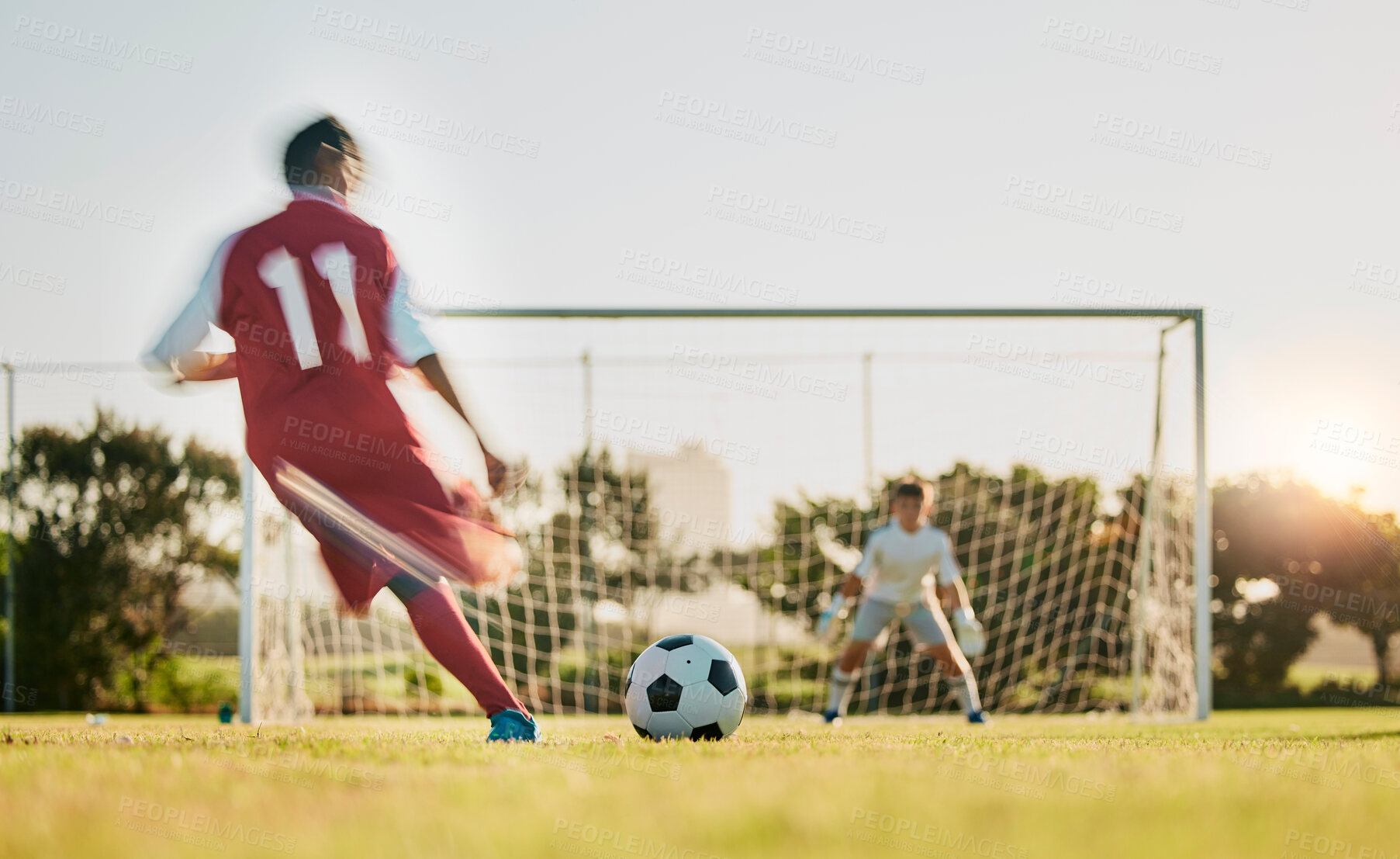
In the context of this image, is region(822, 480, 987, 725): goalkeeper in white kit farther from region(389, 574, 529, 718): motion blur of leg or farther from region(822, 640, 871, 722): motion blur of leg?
region(389, 574, 529, 718): motion blur of leg

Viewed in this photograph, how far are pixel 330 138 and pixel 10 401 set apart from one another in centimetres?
1223

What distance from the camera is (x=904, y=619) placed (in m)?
7.20

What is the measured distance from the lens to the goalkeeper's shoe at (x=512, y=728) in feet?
9.24

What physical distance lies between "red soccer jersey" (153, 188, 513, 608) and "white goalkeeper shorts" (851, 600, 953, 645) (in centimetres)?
468

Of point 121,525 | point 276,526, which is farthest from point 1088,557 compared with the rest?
point 121,525

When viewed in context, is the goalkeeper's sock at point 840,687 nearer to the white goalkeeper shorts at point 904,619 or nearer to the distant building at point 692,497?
the white goalkeeper shorts at point 904,619

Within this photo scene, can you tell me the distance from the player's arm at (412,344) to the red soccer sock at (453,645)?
1.65 feet

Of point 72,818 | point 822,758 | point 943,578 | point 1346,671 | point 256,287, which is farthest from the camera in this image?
point 1346,671

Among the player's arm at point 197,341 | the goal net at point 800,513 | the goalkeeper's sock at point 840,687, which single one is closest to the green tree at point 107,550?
the goal net at point 800,513

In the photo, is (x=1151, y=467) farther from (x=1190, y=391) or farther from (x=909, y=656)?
(x=909, y=656)

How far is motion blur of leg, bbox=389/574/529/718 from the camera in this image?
9.35ft

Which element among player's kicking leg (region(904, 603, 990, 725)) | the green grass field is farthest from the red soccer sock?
player's kicking leg (region(904, 603, 990, 725))

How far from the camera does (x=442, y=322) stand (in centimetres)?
864

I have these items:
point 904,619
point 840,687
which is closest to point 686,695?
point 840,687
